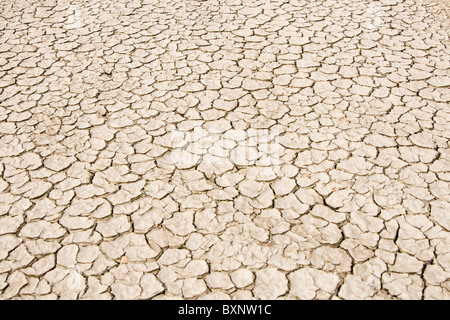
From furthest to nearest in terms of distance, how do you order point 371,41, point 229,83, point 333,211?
point 371,41, point 229,83, point 333,211

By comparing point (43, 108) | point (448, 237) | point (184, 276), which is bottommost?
point (448, 237)

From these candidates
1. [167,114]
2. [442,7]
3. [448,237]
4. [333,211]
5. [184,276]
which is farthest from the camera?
[442,7]

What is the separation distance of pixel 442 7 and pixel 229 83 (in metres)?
3.07

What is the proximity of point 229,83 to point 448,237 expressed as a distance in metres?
2.16

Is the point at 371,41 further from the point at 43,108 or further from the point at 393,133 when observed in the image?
the point at 43,108

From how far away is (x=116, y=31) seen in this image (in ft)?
15.8

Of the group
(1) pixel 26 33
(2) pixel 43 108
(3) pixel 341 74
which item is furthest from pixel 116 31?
(3) pixel 341 74

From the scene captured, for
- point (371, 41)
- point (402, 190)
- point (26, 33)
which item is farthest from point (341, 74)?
point (26, 33)

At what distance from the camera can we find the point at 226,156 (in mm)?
3164

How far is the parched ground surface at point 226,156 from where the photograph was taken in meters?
2.39

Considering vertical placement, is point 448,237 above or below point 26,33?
below

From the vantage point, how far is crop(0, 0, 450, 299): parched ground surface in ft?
7.84

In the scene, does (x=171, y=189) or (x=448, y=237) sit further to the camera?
(x=171, y=189)

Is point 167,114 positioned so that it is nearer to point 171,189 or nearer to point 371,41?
point 171,189
